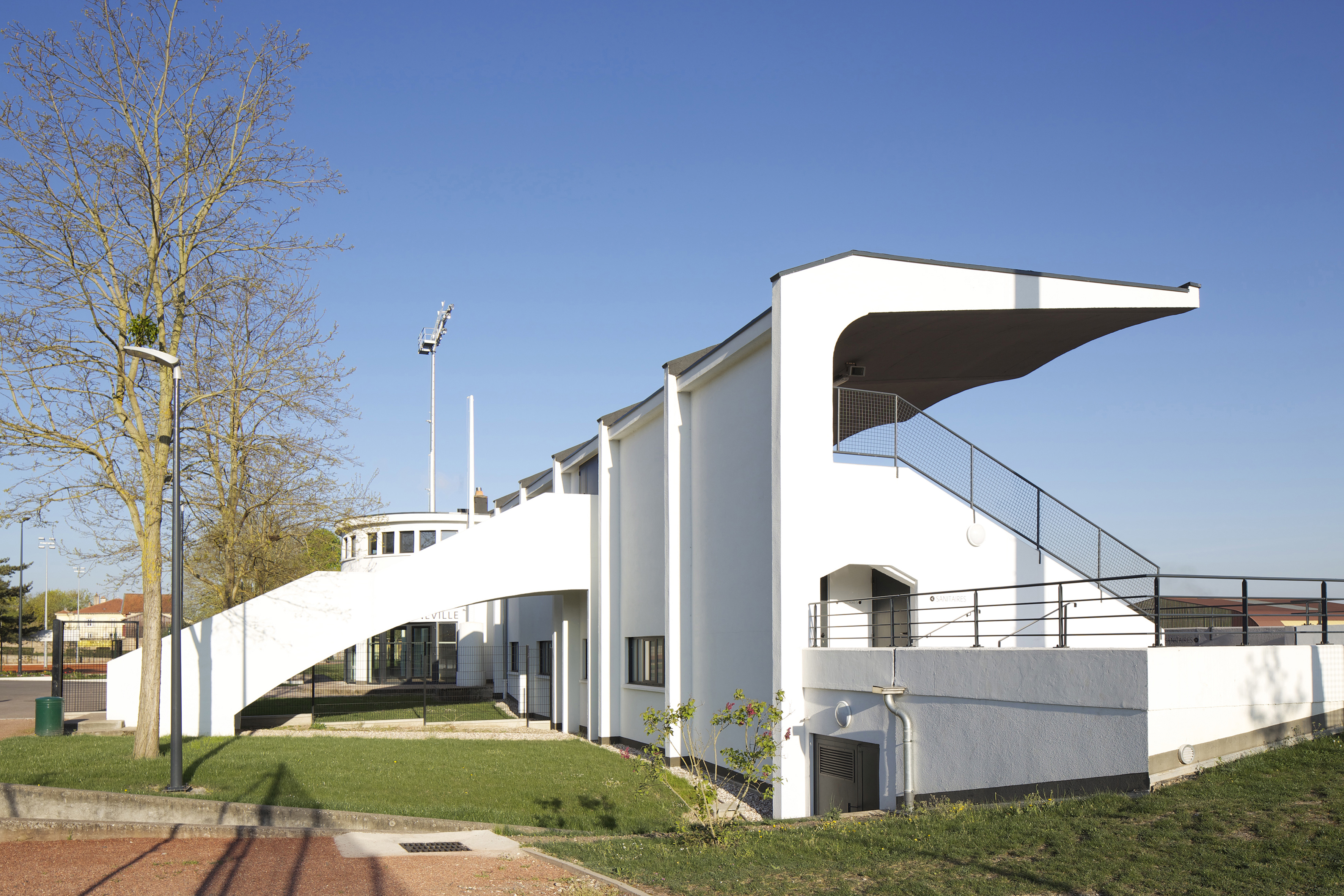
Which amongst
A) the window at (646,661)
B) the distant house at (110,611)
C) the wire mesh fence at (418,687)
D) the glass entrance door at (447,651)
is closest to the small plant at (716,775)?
the window at (646,661)

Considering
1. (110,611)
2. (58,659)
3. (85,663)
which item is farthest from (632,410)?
(110,611)

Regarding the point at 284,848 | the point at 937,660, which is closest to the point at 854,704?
the point at 937,660

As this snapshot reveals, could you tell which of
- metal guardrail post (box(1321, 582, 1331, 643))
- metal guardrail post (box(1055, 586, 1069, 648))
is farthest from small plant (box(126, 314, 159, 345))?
metal guardrail post (box(1321, 582, 1331, 643))

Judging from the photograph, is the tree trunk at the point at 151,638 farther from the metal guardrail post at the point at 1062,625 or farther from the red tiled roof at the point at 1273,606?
the red tiled roof at the point at 1273,606

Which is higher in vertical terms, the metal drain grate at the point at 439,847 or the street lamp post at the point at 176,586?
the street lamp post at the point at 176,586

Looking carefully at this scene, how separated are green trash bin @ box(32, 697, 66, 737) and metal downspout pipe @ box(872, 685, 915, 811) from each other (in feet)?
54.3

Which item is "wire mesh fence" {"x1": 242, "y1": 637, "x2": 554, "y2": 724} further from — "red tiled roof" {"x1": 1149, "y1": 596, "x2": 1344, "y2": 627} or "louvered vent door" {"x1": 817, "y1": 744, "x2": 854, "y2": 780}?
"red tiled roof" {"x1": 1149, "y1": 596, "x2": 1344, "y2": 627}

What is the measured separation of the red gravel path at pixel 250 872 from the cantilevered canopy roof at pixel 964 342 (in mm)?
10774

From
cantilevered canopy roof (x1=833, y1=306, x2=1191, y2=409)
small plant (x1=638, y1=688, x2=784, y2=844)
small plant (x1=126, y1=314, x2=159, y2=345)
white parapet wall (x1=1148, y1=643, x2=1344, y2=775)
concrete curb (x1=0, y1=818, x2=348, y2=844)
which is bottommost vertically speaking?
concrete curb (x1=0, y1=818, x2=348, y2=844)

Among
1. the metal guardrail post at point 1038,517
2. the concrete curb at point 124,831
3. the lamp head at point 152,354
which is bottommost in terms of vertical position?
the concrete curb at point 124,831

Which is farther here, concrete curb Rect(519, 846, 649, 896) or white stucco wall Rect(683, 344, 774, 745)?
white stucco wall Rect(683, 344, 774, 745)

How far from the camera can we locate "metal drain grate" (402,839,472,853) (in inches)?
421

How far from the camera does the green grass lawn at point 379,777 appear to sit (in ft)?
44.7

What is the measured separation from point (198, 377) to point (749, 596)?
45.8ft
